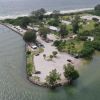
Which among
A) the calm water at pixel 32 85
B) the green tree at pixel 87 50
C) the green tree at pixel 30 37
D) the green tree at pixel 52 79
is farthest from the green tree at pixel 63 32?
the green tree at pixel 52 79

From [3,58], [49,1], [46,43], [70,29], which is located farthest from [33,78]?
[49,1]

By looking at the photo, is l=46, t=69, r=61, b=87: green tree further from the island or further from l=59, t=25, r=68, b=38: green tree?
l=59, t=25, r=68, b=38: green tree

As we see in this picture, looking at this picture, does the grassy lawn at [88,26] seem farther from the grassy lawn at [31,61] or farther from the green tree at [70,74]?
the green tree at [70,74]

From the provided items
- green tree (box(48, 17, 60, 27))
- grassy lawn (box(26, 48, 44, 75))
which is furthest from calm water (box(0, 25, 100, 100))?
green tree (box(48, 17, 60, 27))

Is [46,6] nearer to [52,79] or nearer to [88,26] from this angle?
[88,26]

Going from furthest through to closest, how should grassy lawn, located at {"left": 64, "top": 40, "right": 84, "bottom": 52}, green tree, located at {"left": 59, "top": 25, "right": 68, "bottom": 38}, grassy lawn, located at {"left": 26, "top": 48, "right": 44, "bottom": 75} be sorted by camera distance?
green tree, located at {"left": 59, "top": 25, "right": 68, "bottom": 38} → grassy lawn, located at {"left": 64, "top": 40, "right": 84, "bottom": 52} → grassy lawn, located at {"left": 26, "top": 48, "right": 44, "bottom": 75}

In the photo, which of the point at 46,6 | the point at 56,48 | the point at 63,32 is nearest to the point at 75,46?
the point at 56,48

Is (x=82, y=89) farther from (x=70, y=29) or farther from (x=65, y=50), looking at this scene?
(x=70, y=29)
